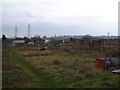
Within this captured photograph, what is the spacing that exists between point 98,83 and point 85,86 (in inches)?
30.2

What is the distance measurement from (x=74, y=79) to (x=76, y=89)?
6.34 feet

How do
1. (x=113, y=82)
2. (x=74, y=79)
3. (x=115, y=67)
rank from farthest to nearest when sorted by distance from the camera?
(x=115, y=67), (x=74, y=79), (x=113, y=82)

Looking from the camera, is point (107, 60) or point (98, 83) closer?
point (98, 83)

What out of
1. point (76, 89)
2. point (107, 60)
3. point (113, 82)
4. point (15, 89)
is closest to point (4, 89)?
point (15, 89)

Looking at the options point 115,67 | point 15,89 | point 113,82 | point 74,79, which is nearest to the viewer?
point 15,89

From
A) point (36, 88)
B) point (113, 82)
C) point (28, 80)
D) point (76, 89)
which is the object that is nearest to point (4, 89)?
point (36, 88)

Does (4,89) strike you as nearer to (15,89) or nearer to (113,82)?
(15,89)

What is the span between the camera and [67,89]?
731 cm

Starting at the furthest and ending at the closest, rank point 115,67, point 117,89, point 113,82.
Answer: point 115,67 < point 113,82 < point 117,89

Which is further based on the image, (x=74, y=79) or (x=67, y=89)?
(x=74, y=79)

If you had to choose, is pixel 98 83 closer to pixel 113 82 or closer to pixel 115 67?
pixel 113 82

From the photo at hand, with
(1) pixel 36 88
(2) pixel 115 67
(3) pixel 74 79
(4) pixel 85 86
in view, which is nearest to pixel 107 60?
(2) pixel 115 67

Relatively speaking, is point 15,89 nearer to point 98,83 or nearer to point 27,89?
point 27,89

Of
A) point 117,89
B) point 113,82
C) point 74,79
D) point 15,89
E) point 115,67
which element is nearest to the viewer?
point 117,89
